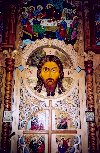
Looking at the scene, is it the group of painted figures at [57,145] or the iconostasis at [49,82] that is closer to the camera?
the group of painted figures at [57,145]

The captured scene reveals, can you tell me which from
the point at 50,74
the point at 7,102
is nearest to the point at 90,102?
the point at 50,74

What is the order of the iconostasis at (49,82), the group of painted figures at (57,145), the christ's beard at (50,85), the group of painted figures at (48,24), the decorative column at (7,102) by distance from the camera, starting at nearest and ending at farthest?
the decorative column at (7,102)
the group of painted figures at (57,145)
the iconostasis at (49,82)
the christ's beard at (50,85)
the group of painted figures at (48,24)

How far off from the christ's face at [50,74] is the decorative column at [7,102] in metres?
0.91

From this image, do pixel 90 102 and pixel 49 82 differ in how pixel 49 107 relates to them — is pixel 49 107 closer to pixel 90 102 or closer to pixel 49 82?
pixel 49 82

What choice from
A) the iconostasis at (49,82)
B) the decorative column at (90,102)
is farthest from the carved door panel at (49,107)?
the decorative column at (90,102)

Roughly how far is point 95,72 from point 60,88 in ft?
3.67

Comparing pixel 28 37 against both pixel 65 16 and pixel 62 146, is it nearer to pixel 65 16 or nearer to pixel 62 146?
pixel 65 16

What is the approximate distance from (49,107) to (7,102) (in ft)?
3.79

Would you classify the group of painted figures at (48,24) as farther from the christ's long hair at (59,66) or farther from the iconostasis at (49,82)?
the christ's long hair at (59,66)

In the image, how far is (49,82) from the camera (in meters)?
7.16

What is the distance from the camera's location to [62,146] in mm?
6605

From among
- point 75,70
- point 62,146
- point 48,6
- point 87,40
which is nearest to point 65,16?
point 48,6

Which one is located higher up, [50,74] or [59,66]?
[59,66]

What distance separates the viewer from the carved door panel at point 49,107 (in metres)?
6.62
